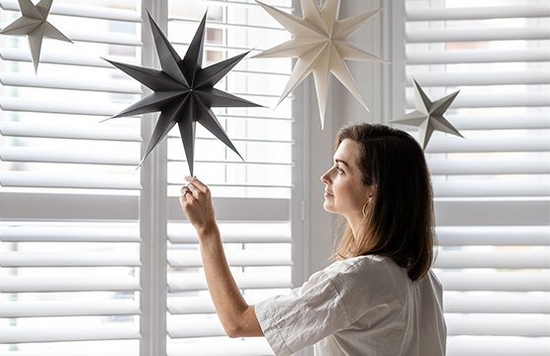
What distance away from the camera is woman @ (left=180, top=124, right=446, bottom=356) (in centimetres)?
160

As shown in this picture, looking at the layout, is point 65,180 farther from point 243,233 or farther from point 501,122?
point 501,122

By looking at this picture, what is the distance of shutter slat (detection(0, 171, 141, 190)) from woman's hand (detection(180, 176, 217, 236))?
159 millimetres

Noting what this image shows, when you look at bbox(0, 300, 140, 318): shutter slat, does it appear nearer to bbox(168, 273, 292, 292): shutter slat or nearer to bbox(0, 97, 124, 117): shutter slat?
bbox(168, 273, 292, 292): shutter slat

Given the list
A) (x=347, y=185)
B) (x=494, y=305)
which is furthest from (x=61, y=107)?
(x=494, y=305)

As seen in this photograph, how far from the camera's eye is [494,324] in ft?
6.54

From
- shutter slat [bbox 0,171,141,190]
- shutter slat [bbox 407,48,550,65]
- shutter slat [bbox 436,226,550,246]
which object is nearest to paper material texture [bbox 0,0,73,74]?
shutter slat [bbox 0,171,141,190]

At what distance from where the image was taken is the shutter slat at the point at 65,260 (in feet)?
5.83

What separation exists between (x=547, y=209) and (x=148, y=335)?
961 millimetres

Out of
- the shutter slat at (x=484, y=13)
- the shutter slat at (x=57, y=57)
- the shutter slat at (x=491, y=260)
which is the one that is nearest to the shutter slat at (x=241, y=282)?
the shutter slat at (x=491, y=260)

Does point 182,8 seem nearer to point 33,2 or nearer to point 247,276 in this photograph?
point 33,2

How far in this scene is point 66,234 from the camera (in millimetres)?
1822

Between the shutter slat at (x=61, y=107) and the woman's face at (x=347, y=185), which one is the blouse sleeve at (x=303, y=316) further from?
the shutter slat at (x=61, y=107)

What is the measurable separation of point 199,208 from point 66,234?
0.95 ft

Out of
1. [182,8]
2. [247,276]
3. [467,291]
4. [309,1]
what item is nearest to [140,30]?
[182,8]
